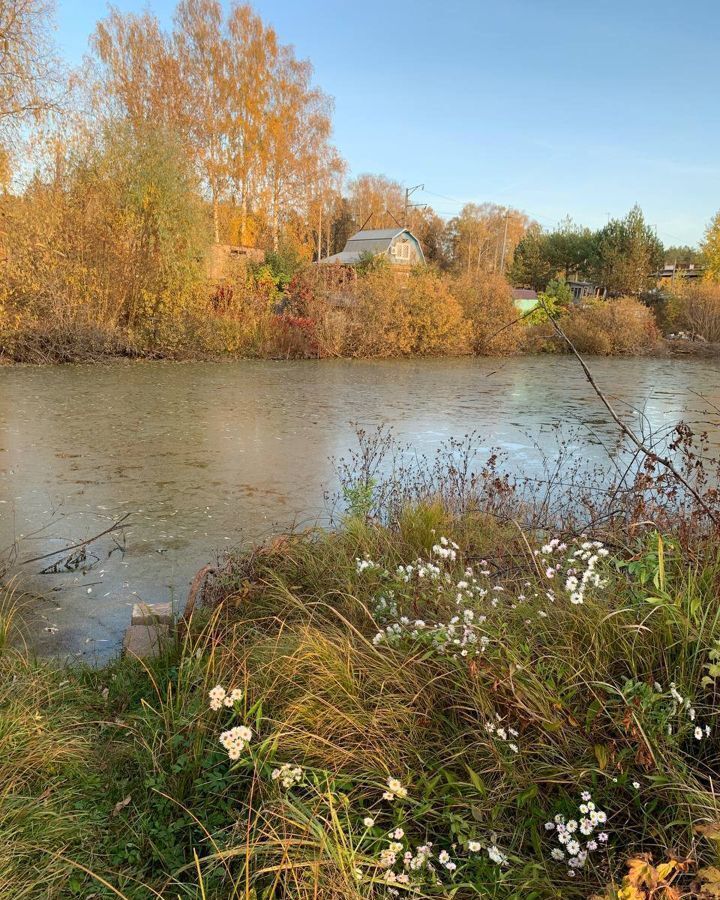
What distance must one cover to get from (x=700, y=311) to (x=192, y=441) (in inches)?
1142

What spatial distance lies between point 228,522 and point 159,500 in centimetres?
102

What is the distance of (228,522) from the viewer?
19.2 feet

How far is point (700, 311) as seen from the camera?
102ft

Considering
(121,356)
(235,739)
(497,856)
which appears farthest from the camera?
(121,356)

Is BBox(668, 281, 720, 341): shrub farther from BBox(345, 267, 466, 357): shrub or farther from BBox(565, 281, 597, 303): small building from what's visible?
BBox(565, 281, 597, 303): small building

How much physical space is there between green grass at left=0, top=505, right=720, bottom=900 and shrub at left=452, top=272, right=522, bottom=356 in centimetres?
2341

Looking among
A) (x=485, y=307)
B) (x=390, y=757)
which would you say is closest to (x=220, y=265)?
(x=485, y=307)

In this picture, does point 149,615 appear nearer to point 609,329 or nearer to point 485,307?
point 485,307

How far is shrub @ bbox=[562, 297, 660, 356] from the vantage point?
93.6 feet

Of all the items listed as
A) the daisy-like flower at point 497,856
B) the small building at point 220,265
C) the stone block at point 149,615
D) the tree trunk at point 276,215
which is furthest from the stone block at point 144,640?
the tree trunk at point 276,215

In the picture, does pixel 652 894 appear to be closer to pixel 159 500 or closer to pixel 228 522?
pixel 228 522

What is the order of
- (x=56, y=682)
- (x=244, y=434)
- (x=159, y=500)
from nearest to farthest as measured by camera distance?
(x=56, y=682)
(x=159, y=500)
(x=244, y=434)

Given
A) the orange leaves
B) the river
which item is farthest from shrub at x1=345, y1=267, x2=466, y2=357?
the orange leaves

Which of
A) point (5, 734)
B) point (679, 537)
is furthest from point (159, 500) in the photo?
point (679, 537)
